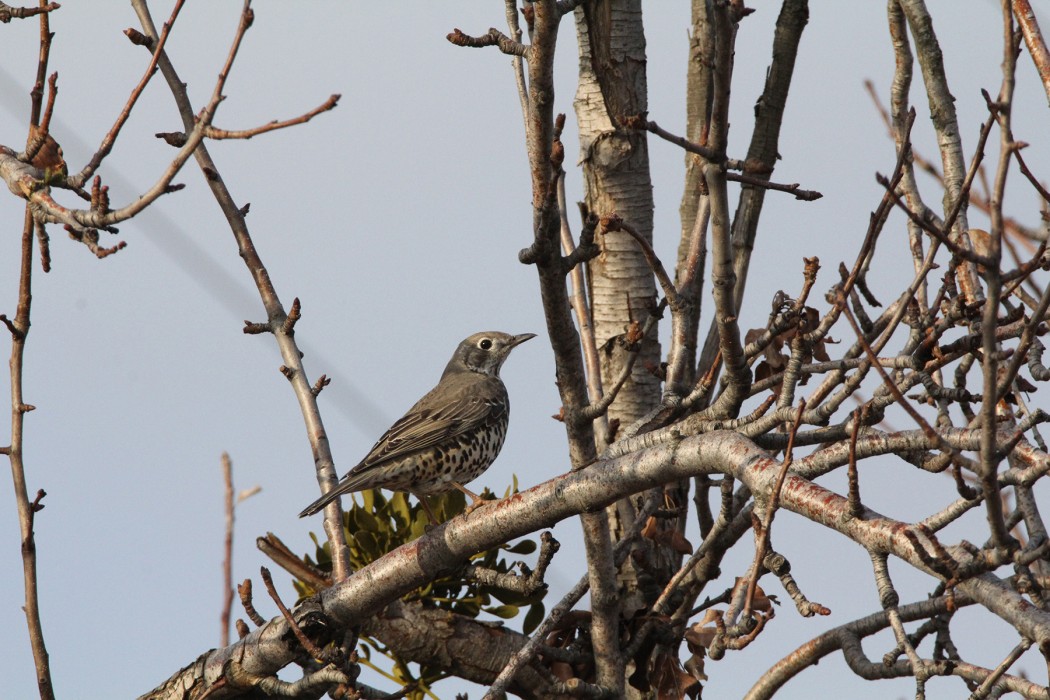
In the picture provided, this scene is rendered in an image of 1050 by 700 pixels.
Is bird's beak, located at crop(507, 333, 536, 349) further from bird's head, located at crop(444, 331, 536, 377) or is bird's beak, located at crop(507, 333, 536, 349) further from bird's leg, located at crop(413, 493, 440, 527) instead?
bird's leg, located at crop(413, 493, 440, 527)

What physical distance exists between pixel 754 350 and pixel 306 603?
2355 millimetres

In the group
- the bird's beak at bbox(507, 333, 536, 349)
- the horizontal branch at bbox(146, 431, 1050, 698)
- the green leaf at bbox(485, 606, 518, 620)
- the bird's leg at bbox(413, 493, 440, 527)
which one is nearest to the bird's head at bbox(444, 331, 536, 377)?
the bird's beak at bbox(507, 333, 536, 349)

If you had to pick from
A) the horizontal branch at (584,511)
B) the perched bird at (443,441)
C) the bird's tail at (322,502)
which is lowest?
the horizontal branch at (584,511)

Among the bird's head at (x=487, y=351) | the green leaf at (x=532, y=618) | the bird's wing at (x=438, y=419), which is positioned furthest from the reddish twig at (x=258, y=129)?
the bird's head at (x=487, y=351)

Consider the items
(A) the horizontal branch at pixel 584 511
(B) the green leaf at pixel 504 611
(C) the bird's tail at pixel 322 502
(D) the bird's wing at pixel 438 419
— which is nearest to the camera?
(A) the horizontal branch at pixel 584 511

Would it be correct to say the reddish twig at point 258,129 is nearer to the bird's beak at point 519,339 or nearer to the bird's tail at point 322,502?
the bird's tail at point 322,502

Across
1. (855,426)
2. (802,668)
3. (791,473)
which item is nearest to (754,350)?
(791,473)

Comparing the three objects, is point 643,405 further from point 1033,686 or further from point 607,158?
point 1033,686

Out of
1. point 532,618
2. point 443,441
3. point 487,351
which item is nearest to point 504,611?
point 532,618

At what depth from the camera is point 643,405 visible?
7457 millimetres

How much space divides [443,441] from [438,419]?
1.55ft

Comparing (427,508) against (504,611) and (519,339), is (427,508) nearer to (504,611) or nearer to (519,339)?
(504,611)

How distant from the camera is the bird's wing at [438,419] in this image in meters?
7.40

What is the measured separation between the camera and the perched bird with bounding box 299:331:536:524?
23.3ft
